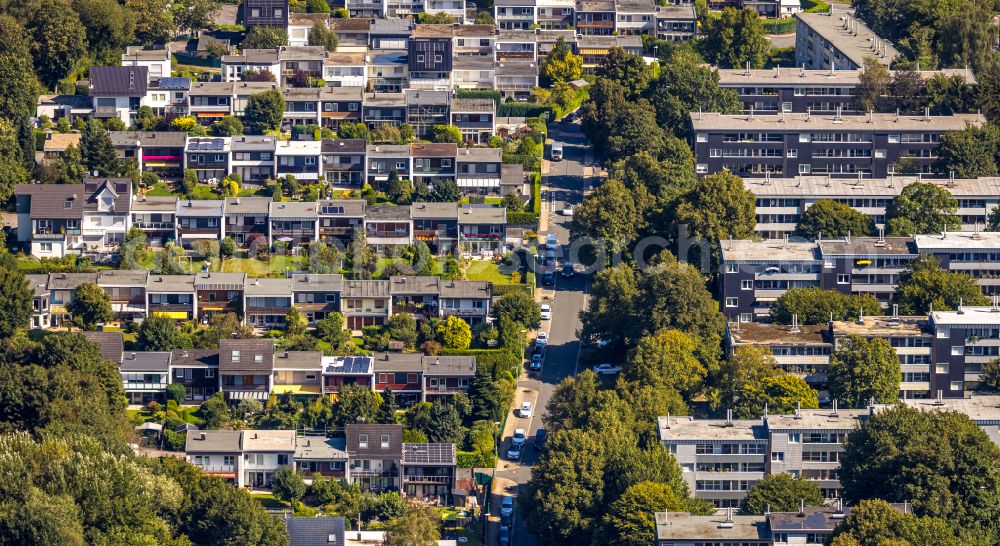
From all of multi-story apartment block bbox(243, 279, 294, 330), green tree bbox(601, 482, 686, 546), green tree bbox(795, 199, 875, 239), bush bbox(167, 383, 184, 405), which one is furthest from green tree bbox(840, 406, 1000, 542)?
multi-story apartment block bbox(243, 279, 294, 330)

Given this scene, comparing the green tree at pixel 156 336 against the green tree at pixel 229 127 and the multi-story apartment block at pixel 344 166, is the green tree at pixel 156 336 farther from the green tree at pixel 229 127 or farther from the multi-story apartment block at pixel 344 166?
the green tree at pixel 229 127

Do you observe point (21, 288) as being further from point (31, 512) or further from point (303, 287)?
point (31, 512)

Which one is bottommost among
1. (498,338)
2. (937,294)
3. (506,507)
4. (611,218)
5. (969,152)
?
(506,507)

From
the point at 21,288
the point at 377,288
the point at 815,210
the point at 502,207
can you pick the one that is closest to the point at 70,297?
the point at 21,288

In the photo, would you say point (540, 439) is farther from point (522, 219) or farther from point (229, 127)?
point (229, 127)

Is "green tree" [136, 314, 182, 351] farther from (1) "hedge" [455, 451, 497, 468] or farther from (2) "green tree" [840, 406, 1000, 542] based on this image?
(2) "green tree" [840, 406, 1000, 542]

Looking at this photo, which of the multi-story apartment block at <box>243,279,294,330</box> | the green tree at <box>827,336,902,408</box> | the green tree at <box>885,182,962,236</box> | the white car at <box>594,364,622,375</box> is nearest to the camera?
the green tree at <box>827,336,902,408</box>

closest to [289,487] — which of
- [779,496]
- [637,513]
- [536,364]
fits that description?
[536,364]
